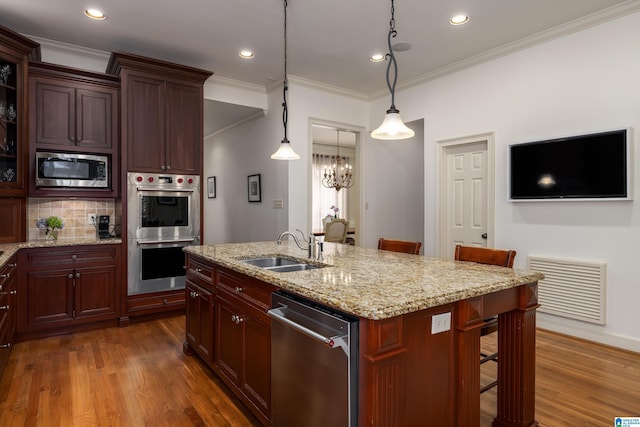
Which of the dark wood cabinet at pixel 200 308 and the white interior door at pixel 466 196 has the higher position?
the white interior door at pixel 466 196

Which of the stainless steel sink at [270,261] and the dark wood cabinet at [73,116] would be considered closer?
the stainless steel sink at [270,261]

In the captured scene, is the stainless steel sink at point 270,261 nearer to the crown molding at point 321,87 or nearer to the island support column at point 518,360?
the island support column at point 518,360

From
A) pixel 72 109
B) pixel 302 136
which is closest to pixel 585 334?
pixel 302 136

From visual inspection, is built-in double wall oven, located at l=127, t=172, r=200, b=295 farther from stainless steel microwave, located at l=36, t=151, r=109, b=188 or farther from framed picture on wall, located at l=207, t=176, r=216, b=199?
framed picture on wall, located at l=207, t=176, r=216, b=199

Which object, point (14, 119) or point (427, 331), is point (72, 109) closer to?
point (14, 119)

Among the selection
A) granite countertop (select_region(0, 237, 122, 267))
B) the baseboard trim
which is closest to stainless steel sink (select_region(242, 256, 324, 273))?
granite countertop (select_region(0, 237, 122, 267))

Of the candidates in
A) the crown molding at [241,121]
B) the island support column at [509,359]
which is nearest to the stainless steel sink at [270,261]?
the island support column at [509,359]

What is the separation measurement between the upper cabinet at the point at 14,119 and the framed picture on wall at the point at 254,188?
111 inches

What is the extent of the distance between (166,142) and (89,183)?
0.87 m

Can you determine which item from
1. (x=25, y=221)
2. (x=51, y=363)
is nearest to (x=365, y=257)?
(x=51, y=363)

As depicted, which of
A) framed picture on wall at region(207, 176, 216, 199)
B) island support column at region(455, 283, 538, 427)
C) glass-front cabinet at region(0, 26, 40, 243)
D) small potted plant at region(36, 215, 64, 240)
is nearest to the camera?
island support column at region(455, 283, 538, 427)

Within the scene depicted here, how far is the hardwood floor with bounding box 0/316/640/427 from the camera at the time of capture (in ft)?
7.02

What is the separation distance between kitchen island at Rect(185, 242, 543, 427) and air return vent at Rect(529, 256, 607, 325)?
74.6 inches

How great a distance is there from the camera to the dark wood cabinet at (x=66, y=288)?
3.36 metres
